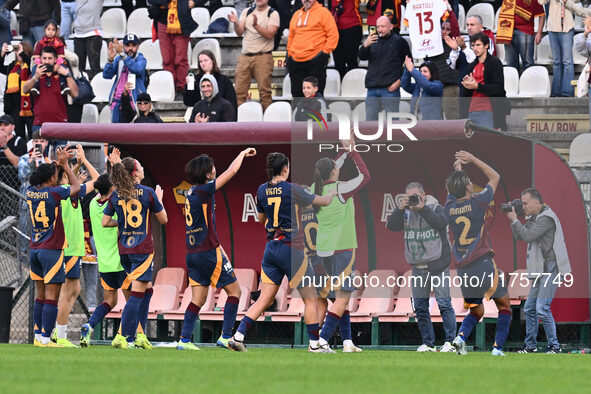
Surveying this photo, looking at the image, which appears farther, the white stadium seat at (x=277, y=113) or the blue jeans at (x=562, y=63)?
the white stadium seat at (x=277, y=113)

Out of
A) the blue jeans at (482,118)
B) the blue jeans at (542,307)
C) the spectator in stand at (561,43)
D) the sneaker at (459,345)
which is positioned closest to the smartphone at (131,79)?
the blue jeans at (482,118)

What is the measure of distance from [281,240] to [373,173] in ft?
11.9

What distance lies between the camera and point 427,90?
618 inches

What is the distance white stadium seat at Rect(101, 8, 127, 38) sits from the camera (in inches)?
870

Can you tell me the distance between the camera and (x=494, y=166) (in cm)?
1455

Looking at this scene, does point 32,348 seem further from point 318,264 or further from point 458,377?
point 458,377

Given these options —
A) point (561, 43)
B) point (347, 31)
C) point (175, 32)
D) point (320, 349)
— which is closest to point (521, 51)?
point (561, 43)

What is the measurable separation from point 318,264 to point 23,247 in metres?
5.21

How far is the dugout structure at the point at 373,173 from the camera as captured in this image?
14.0 metres

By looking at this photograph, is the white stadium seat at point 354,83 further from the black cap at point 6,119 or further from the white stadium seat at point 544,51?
the black cap at point 6,119

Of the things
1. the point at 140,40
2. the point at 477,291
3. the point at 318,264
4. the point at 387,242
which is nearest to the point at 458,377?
the point at 477,291

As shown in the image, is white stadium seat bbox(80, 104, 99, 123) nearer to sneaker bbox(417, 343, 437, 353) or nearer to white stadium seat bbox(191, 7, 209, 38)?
white stadium seat bbox(191, 7, 209, 38)

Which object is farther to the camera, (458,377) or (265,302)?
(265,302)

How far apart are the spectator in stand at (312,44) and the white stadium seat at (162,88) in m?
2.92
